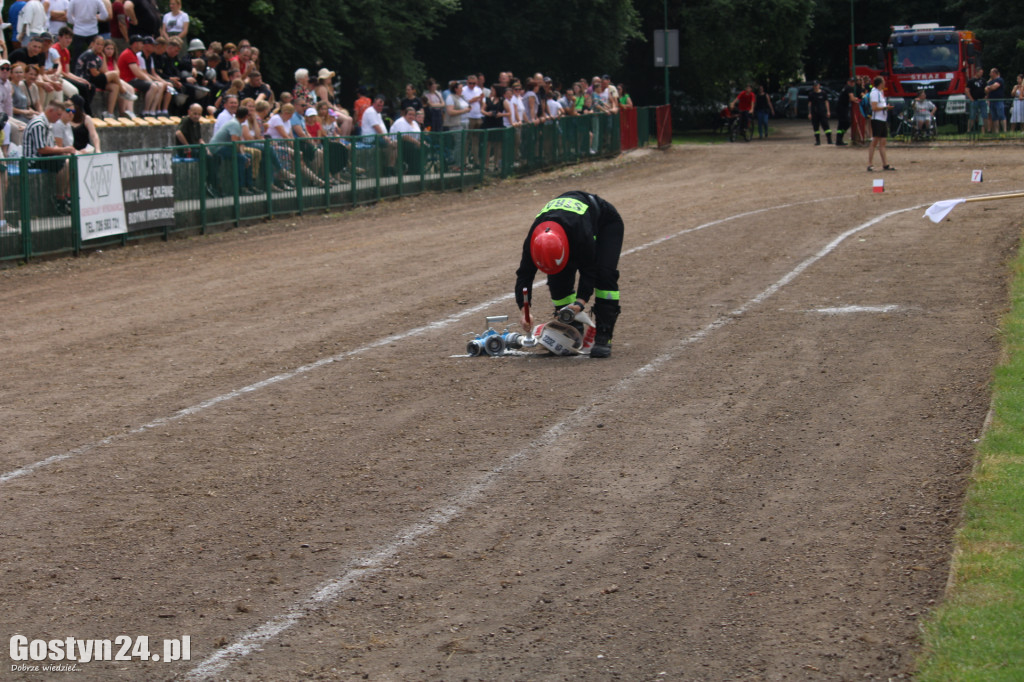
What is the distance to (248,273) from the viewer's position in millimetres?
15758

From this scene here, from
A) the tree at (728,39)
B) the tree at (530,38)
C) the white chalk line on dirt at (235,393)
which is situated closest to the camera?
the white chalk line on dirt at (235,393)

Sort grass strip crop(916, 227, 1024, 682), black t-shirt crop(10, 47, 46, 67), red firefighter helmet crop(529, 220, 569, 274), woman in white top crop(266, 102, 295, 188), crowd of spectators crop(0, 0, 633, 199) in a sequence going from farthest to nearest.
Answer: woman in white top crop(266, 102, 295, 188) < black t-shirt crop(10, 47, 46, 67) < crowd of spectators crop(0, 0, 633, 199) < red firefighter helmet crop(529, 220, 569, 274) < grass strip crop(916, 227, 1024, 682)

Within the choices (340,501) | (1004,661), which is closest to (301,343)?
(340,501)

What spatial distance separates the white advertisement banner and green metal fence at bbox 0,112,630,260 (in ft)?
0.43

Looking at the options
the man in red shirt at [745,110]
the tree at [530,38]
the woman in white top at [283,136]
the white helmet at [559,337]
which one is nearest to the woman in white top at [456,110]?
the woman in white top at [283,136]

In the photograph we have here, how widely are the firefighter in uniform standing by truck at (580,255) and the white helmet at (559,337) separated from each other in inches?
7.9

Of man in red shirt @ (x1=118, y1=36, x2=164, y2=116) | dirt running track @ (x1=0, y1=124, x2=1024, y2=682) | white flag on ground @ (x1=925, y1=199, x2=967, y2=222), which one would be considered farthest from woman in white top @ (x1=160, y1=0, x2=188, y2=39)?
white flag on ground @ (x1=925, y1=199, x2=967, y2=222)

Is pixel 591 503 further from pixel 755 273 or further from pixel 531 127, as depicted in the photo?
pixel 531 127

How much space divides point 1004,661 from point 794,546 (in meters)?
1.50

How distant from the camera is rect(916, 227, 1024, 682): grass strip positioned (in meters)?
4.58

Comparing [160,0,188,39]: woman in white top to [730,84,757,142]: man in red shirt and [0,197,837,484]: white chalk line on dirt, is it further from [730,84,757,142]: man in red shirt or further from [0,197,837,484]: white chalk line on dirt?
[730,84,757,142]: man in red shirt

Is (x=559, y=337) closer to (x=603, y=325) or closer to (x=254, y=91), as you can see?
(x=603, y=325)

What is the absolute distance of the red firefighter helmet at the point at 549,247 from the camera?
957 centimetres

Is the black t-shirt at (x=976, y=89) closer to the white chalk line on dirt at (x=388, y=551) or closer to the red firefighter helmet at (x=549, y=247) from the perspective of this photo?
the white chalk line on dirt at (x=388, y=551)
